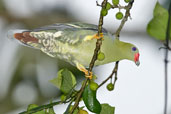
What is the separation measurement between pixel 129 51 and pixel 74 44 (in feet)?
0.54

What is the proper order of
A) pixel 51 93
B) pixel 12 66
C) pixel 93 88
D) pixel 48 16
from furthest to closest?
pixel 51 93 → pixel 12 66 → pixel 48 16 → pixel 93 88

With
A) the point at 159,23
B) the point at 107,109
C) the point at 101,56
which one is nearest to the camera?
the point at 159,23

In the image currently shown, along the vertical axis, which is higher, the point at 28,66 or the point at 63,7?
the point at 63,7

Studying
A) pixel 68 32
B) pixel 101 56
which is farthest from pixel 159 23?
A: pixel 68 32

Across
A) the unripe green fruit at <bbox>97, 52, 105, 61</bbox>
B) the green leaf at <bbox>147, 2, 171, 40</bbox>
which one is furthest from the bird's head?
the green leaf at <bbox>147, 2, 171, 40</bbox>

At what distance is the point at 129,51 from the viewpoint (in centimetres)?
125

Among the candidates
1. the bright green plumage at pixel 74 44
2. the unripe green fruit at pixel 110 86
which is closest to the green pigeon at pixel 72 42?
the bright green plumage at pixel 74 44

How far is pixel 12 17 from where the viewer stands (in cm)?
239

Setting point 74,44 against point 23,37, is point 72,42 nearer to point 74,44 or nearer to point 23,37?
point 74,44

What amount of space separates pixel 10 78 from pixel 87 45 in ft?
6.01

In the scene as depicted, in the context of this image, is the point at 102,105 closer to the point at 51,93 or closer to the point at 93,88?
Answer: the point at 93,88

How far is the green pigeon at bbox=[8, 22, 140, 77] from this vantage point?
1.19 m

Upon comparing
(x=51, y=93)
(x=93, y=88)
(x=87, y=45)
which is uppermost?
(x=87, y=45)

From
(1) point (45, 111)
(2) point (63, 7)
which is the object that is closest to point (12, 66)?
(2) point (63, 7)
